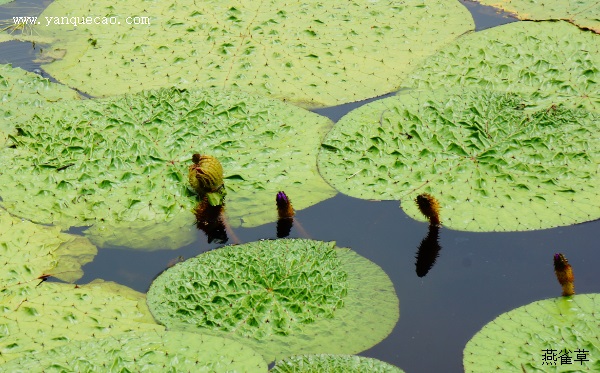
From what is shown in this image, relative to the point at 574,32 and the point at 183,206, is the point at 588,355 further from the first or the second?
the point at 574,32

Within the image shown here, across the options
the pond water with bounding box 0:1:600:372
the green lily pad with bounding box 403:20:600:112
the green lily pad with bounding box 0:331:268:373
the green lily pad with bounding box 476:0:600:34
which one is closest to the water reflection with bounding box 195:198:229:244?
the pond water with bounding box 0:1:600:372

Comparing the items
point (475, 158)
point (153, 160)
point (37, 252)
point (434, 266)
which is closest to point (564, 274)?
point (434, 266)

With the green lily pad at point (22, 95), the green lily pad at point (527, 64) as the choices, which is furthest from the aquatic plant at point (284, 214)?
the green lily pad at point (22, 95)

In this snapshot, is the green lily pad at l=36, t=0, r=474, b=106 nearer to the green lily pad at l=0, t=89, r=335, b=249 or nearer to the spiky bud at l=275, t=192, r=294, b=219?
the green lily pad at l=0, t=89, r=335, b=249

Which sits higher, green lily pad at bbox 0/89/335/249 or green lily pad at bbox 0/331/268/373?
green lily pad at bbox 0/89/335/249

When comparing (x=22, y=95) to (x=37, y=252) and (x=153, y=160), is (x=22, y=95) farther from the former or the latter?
(x=37, y=252)

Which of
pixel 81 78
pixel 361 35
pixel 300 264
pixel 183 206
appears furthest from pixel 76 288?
pixel 361 35
